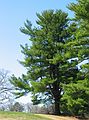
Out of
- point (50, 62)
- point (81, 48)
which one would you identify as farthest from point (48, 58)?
point (81, 48)

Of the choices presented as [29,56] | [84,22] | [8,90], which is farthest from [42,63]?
[8,90]

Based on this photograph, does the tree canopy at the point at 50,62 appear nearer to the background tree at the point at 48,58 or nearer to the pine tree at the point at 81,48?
the background tree at the point at 48,58

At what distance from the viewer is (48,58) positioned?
41.0 meters

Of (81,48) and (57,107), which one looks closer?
(81,48)

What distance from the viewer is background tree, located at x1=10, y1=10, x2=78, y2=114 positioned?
1591 inches

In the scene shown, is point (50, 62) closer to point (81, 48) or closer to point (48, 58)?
point (48, 58)

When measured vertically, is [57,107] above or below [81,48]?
below

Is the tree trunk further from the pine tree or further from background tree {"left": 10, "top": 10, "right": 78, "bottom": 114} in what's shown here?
the pine tree

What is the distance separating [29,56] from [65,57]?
540cm

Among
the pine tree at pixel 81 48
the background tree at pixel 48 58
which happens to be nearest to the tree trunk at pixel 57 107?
the background tree at pixel 48 58

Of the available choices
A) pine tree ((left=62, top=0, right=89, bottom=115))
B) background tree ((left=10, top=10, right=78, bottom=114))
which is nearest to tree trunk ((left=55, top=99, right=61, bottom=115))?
background tree ((left=10, top=10, right=78, bottom=114))

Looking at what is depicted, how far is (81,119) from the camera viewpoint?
36875 mm

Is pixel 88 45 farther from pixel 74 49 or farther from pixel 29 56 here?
pixel 29 56

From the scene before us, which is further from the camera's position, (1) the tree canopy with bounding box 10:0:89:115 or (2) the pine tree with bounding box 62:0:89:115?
(1) the tree canopy with bounding box 10:0:89:115
